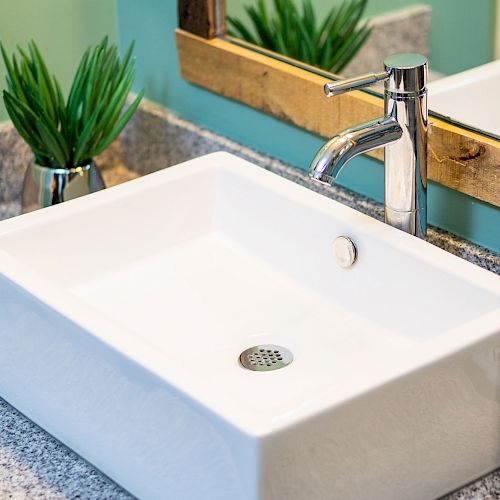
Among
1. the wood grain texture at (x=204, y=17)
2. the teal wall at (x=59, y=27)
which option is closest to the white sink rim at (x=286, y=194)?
the wood grain texture at (x=204, y=17)

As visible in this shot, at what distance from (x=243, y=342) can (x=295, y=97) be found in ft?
1.24

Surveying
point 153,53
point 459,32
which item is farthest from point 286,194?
point 153,53

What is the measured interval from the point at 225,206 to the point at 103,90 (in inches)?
9.7

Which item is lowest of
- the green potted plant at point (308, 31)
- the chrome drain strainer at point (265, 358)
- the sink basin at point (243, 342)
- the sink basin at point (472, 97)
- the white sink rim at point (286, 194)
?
the chrome drain strainer at point (265, 358)

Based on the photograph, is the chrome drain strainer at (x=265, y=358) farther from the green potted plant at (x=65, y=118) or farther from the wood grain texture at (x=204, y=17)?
the wood grain texture at (x=204, y=17)

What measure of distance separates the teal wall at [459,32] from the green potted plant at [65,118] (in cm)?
40

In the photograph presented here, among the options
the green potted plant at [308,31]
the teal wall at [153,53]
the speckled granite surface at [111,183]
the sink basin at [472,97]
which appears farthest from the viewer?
the teal wall at [153,53]

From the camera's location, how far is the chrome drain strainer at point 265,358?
118cm

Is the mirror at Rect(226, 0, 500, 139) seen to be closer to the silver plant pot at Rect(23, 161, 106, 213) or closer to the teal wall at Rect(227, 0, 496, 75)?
the teal wall at Rect(227, 0, 496, 75)

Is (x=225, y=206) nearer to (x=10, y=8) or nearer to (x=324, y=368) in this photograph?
(x=324, y=368)

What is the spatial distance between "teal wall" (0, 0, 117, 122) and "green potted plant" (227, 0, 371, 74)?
0.81ft

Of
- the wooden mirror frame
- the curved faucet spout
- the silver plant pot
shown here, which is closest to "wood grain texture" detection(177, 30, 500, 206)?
the wooden mirror frame

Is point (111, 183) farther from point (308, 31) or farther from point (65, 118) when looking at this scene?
point (308, 31)

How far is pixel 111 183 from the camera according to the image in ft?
5.58
